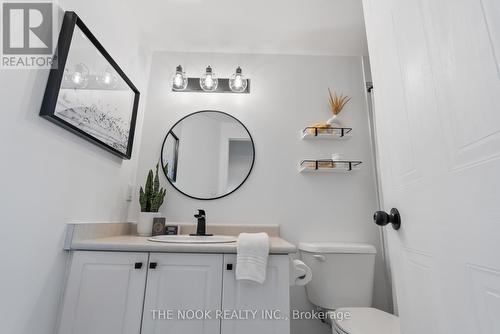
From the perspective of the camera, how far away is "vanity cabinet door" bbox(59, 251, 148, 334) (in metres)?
0.91

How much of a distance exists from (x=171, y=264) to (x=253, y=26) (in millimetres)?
1626

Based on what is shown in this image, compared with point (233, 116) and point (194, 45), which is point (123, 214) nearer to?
point (233, 116)

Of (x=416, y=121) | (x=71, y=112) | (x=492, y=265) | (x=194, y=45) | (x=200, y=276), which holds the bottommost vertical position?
(x=200, y=276)

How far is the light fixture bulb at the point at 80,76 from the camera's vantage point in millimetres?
1011

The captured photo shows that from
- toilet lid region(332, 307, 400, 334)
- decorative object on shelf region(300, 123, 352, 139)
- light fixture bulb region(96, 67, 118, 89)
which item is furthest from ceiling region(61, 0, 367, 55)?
toilet lid region(332, 307, 400, 334)

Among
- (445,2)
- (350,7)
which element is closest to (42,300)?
(445,2)

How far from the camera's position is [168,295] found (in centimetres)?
94

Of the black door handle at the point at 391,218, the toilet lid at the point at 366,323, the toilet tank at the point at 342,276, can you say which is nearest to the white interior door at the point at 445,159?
the black door handle at the point at 391,218

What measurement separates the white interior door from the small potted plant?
1308 mm

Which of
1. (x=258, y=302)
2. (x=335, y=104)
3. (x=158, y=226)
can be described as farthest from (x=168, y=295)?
(x=335, y=104)

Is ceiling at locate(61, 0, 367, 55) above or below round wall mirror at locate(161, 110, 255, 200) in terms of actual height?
above

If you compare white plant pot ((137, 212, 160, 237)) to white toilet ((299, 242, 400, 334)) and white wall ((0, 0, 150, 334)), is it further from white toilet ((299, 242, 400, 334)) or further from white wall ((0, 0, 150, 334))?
white toilet ((299, 242, 400, 334))

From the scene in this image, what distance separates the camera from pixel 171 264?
974 mm
